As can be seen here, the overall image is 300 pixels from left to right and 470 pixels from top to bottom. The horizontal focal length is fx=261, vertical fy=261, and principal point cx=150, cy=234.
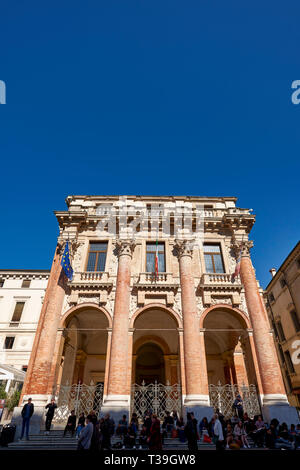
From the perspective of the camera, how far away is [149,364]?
1991cm

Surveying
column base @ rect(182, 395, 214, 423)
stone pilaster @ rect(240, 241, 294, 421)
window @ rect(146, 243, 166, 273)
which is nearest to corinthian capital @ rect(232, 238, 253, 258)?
stone pilaster @ rect(240, 241, 294, 421)

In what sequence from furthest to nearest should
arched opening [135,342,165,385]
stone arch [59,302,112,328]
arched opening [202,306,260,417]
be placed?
arched opening [135,342,165,385]
stone arch [59,302,112,328]
arched opening [202,306,260,417]

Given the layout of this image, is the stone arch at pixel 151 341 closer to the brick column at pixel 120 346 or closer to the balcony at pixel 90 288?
the brick column at pixel 120 346

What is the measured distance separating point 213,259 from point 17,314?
24175 mm

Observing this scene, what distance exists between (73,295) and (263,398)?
11917 mm

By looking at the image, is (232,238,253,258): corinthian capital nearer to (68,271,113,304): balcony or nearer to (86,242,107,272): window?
(68,271,113,304): balcony

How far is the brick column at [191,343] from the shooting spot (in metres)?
13.3

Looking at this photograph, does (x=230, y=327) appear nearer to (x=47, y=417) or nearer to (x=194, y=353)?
(x=194, y=353)

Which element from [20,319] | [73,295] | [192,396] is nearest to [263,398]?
[192,396]

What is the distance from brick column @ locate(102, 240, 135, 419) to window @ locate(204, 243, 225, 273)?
17.8 feet

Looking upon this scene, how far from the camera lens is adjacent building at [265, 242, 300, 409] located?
80.0 feet

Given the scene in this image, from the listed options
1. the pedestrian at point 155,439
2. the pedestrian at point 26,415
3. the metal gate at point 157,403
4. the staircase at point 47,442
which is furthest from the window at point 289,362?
the pedestrian at point 26,415

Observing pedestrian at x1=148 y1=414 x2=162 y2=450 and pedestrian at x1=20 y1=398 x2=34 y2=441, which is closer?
pedestrian at x1=148 y1=414 x2=162 y2=450

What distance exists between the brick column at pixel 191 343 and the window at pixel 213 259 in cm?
157
